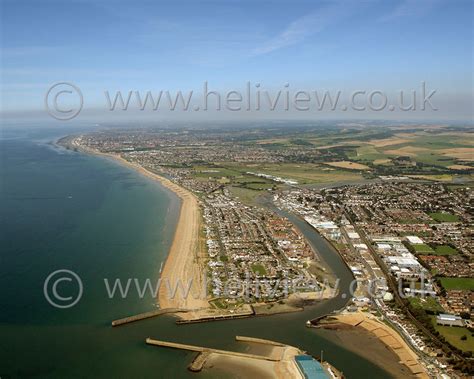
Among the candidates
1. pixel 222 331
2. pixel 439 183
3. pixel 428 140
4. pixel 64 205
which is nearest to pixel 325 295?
pixel 222 331

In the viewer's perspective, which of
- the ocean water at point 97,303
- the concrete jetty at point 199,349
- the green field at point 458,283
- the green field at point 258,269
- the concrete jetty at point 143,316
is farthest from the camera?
the green field at point 258,269

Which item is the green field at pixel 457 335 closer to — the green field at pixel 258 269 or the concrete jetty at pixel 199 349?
the concrete jetty at pixel 199 349

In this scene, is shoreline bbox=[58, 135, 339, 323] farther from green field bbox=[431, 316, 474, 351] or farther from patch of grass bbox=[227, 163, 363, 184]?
patch of grass bbox=[227, 163, 363, 184]

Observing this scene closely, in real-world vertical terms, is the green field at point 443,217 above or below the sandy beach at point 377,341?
above

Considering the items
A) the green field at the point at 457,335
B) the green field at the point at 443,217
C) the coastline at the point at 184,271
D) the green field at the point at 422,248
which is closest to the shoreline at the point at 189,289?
the coastline at the point at 184,271

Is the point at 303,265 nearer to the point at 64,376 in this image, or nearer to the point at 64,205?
the point at 64,376

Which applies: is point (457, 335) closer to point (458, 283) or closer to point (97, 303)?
point (458, 283)

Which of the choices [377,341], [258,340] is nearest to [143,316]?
[258,340]

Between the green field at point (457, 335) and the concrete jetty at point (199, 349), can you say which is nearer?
the concrete jetty at point (199, 349)
